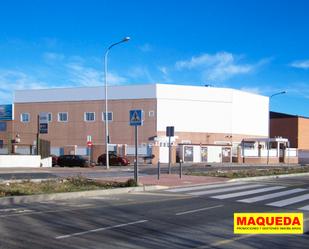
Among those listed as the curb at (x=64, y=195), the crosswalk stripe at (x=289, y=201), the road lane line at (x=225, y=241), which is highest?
the curb at (x=64, y=195)

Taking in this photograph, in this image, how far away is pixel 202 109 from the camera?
7812 centimetres

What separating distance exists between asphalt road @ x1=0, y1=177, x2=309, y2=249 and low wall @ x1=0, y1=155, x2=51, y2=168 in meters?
21.3

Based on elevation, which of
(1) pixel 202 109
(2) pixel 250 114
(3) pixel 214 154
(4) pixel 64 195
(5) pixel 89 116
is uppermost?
(1) pixel 202 109

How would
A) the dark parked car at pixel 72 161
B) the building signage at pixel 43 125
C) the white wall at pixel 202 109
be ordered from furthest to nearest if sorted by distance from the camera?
the white wall at pixel 202 109
the dark parked car at pixel 72 161
the building signage at pixel 43 125

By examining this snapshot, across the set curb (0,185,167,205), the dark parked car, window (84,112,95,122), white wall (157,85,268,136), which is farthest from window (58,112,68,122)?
curb (0,185,167,205)

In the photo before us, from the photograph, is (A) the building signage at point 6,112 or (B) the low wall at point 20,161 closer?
(B) the low wall at point 20,161

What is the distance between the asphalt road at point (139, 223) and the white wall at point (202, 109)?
57.5 m

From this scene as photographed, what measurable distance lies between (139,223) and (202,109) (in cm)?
6675

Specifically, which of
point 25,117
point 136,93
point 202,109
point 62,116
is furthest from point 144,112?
point 25,117

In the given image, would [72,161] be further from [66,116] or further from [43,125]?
[66,116]

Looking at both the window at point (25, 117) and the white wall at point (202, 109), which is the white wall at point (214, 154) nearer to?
the white wall at point (202, 109)

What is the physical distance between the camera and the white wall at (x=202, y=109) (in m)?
75.8

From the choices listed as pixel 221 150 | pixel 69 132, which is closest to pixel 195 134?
pixel 221 150

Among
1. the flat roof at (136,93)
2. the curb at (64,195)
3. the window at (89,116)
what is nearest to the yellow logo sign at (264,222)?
the curb at (64,195)
